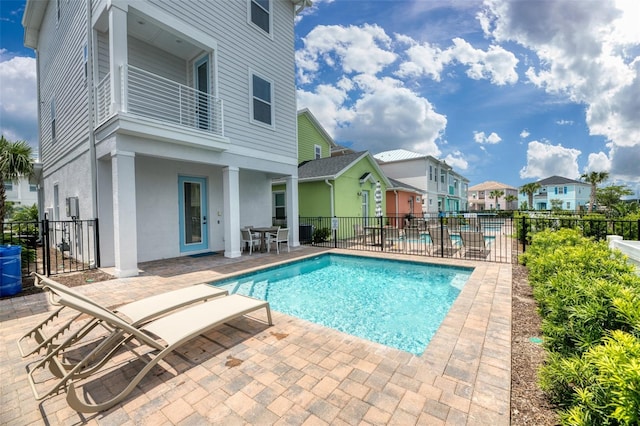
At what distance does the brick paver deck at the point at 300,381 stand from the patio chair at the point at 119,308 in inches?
10.5

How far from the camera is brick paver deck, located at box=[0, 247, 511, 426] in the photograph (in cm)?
226

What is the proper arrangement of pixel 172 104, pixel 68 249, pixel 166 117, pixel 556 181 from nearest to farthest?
pixel 172 104 → pixel 166 117 → pixel 68 249 → pixel 556 181

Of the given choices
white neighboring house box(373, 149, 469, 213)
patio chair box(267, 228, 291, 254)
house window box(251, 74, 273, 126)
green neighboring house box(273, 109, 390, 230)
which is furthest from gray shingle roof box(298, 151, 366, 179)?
white neighboring house box(373, 149, 469, 213)

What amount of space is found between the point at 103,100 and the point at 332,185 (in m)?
9.93

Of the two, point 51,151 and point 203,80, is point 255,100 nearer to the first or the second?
point 203,80

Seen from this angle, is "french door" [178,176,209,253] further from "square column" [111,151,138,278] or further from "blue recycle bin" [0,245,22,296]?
"blue recycle bin" [0,245,22,296]

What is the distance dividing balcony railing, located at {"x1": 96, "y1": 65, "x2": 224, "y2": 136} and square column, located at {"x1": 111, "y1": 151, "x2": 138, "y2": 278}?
5.17ft

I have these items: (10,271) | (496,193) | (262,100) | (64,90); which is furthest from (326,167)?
(496,193)

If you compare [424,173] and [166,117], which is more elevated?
[424,173]

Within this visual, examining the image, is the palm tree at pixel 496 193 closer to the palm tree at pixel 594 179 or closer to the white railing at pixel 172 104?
the palm tree at pixel 594 179

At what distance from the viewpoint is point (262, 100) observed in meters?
10.7

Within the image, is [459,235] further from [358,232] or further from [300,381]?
[300,381]

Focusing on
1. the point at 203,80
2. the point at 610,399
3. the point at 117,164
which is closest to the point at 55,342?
the point at 117,164

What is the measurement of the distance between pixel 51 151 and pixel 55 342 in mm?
12686
